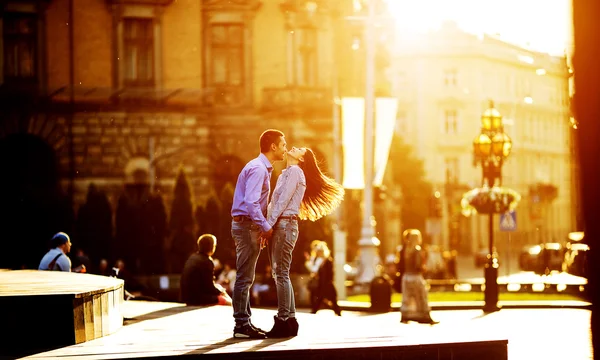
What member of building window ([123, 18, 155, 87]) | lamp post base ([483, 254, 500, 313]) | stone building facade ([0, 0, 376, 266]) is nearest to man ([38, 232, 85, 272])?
lamp post base ([483, 254, 500, 313])

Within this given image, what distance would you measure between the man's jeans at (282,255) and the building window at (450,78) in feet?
272

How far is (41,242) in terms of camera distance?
3534 centimetres

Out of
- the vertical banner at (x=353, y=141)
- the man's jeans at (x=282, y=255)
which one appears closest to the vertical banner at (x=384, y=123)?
the vertical banner at (x=353, y=141)

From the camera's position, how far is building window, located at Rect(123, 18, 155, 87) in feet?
135

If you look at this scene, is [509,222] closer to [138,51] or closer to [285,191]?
[138,51]

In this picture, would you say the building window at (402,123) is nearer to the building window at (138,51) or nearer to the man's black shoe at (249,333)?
the building window at (138,51)

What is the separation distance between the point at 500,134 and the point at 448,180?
200 ft

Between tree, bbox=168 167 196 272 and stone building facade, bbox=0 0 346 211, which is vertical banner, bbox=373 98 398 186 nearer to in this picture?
stone building facade, bbox=0 0 346 211

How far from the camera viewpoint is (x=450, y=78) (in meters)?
91.2

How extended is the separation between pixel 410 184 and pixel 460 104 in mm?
12971

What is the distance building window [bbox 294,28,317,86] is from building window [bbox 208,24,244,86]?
2.15 m

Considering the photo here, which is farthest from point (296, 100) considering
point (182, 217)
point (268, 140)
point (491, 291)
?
point (268, 140)

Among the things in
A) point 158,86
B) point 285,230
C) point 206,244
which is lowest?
point 206,244

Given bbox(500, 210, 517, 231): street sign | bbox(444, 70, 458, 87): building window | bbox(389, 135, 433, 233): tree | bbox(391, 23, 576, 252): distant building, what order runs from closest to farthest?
bbox(500, 210, 517, 231): street sign, bbox(389, 135, 433, 233): tree, bbox(391, 23, 576, 252): distant building, bbox(444, 70, 458, 87): building window
